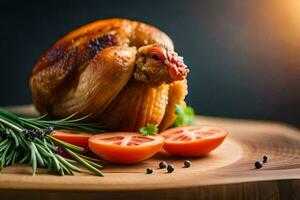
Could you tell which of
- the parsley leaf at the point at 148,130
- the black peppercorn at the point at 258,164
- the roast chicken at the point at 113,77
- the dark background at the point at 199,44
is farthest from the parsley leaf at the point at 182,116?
the dark background at the point at 199,44

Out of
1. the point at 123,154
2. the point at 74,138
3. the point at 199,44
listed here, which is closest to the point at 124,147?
the point at 123,154

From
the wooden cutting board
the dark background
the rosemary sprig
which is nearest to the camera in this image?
the wooden cutting board

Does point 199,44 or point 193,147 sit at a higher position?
point 199,44

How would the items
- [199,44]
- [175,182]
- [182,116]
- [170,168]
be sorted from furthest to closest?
[199,44] < [182,116] < [170,168] < [175,182]

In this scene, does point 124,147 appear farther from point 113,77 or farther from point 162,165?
point 113,77

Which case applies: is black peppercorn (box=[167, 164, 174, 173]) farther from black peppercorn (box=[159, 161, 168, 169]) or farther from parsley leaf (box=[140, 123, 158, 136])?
parsley leaf (box=[140, 123, 158, 136])

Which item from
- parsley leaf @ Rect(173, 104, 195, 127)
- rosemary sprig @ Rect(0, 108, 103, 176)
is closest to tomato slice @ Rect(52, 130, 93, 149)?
rosemary sprig @ Rect(0, 108, 103, 176)

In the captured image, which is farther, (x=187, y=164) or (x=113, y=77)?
(x=113, y=77)

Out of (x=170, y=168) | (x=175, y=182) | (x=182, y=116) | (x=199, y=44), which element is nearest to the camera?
(x=175, y=182)

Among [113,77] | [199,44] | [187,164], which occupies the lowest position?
[187,164]
